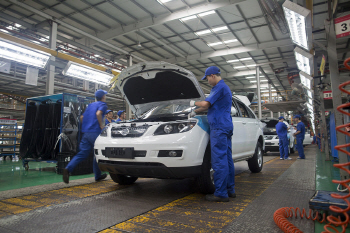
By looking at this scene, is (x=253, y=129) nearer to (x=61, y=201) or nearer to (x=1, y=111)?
(x=61, y=201)

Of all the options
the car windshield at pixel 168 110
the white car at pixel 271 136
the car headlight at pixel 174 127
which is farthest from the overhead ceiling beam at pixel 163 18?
the car headlight at pixel 174 127

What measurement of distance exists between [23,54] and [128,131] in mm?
6209

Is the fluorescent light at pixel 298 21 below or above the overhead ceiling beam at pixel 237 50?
below

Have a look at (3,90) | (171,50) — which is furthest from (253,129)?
(3,90)

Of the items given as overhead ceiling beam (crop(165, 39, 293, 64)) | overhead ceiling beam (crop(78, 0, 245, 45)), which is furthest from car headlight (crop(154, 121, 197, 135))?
overhead ceiling beam (crop(165, 39, 293, 64))

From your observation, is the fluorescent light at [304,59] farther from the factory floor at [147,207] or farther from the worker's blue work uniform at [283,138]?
the factory floor at [147,207]

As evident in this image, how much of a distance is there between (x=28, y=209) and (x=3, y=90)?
19550mm

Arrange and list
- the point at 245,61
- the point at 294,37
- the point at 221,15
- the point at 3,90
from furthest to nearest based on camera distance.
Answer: the point at 3,90, the point at 245,61, the point at 221,15, the point at 294,37

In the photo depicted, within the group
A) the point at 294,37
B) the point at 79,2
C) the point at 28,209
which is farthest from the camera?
the point at 79,2

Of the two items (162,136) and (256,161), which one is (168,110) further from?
(256,161)

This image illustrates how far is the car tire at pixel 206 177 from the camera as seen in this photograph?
3.10m

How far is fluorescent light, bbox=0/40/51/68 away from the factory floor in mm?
4553

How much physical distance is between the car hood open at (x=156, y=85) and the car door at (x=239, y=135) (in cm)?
78

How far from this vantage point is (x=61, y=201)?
3.01 metres
